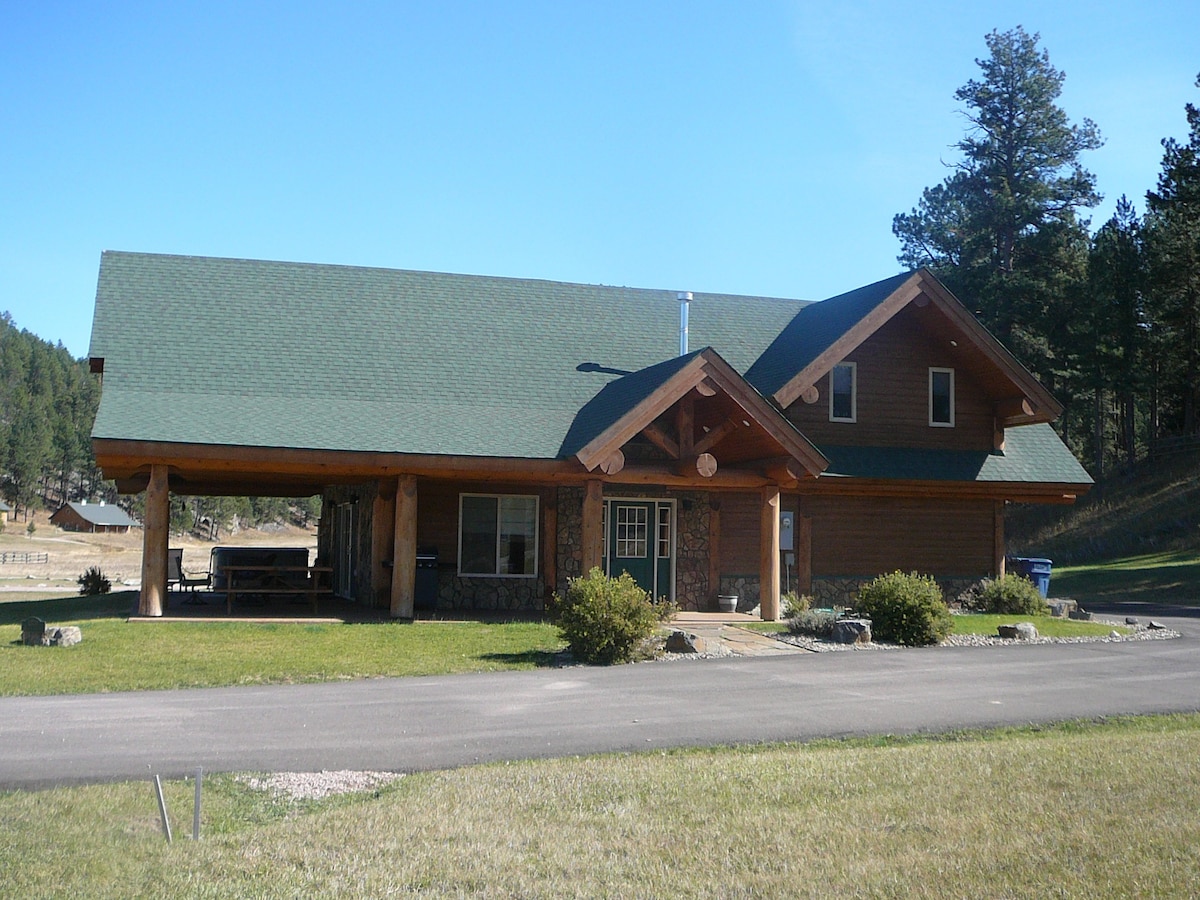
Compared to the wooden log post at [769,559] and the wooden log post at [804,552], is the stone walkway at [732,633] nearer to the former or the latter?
the wooden log post at [769,559]

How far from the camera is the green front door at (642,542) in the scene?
21.7 metres

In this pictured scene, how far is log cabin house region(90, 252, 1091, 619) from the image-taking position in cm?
1866

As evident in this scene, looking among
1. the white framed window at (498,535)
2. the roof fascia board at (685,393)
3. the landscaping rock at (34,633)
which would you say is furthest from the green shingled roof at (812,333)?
the landscaping rock at (34,633)

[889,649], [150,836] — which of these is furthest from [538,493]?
[150,836]

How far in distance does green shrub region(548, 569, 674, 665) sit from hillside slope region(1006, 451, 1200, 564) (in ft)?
102

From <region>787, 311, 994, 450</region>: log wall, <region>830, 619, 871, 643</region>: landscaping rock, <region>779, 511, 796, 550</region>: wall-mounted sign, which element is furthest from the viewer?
<region>787, 311, 994, 450</region>: log wall

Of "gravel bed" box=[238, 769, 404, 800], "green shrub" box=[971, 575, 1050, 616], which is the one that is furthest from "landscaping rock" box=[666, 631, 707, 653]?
"green shrub" box=[971, 575, 1050, 616]

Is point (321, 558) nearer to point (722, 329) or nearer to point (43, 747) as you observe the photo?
point (722, 329)

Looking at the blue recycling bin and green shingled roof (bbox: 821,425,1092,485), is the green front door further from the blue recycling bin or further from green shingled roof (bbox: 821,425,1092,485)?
the blue recycling bin

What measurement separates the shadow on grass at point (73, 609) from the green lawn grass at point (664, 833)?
11968mm

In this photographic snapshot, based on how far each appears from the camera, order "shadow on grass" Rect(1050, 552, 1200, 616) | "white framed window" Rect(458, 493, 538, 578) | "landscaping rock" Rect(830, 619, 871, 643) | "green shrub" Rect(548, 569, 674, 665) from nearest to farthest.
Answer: "green shrub" Rect(548, 569, 674, 665)
"landscaping rock" Rect(830, 619, 871, 643)
"white framed window" Rect(458, 493, 538, 578)
"shadow on grass" Rect(1050, 552, 1200, 616)

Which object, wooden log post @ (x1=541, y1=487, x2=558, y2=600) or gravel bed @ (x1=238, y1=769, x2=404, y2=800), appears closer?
gravel bed @ (x1=238, y1=769, x2=404, y2=800)

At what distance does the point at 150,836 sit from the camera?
6.98 m

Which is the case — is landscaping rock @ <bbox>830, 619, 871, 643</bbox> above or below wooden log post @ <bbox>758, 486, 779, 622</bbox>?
below
